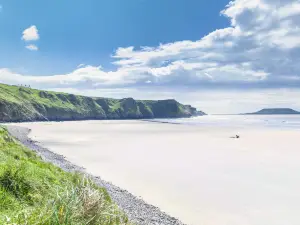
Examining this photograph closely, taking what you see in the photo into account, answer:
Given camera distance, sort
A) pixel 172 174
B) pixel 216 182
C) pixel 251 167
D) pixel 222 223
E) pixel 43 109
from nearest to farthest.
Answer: pixel 222 223 → pixel 216 182 → pixel 172 174 → pixel 251 167 → pixel 43 109

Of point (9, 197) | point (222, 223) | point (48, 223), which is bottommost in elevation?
point (222, 223)

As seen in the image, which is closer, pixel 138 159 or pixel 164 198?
pixel 164 198

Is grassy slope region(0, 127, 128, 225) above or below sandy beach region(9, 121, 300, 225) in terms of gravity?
above

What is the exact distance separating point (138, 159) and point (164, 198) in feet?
50.7

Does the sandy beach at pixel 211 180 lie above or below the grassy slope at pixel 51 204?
below

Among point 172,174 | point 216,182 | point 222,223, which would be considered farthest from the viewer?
point 172,174

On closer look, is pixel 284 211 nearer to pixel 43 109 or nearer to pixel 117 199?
pixel 117 199

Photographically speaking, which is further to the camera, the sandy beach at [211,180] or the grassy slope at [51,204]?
the sandy beach at [211,180]

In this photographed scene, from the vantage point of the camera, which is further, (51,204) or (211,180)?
(211,180)

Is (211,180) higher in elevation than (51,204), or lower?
lower

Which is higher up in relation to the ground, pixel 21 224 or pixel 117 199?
pixel 21 224

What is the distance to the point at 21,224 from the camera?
4766 mm

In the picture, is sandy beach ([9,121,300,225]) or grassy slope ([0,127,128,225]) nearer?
grassy slope ([0,127,128,225])

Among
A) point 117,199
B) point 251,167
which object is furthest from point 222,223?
point 251,167
